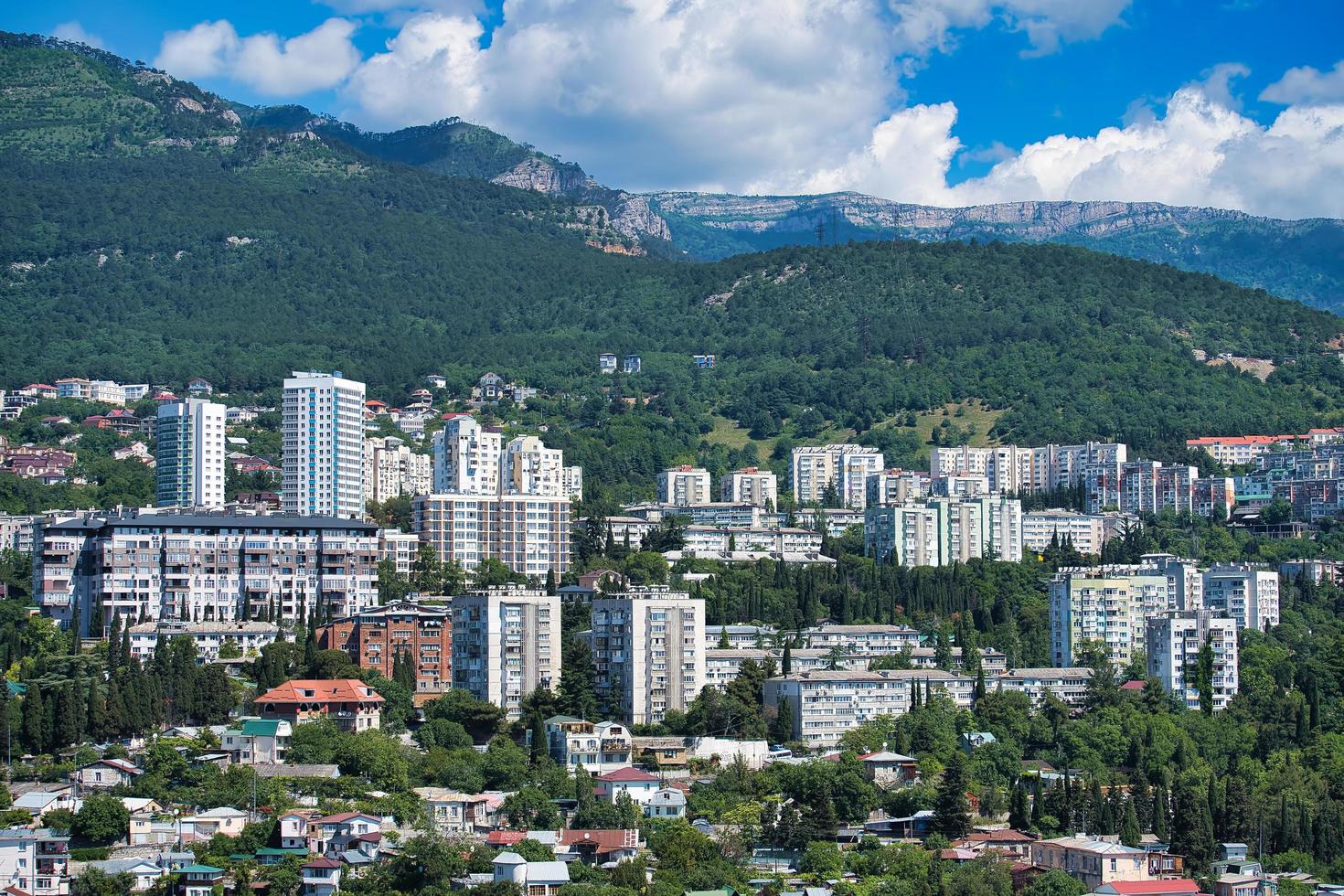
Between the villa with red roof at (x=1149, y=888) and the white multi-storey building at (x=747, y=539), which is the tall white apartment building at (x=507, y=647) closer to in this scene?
the villa with red roof at (x=1149, y=888)

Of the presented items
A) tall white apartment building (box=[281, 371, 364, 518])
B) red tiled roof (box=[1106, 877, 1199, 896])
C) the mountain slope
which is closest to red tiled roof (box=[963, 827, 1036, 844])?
red tiled roof (box=[1106, 877, 1199, 896])

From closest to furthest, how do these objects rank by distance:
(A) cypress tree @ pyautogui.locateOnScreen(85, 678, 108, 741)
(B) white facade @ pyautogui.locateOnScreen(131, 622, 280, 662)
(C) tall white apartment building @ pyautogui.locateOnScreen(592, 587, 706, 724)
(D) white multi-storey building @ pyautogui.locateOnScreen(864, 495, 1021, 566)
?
(A) cypress tree @ pyautogui.locateOnScreen(85, 678, 108, 741) < (C) tall white apartment building @ pyautogui.locateOnScreen(592, 587, 706, 724) < (B) white facade @ pyautogui.locateOnScreen(131, 622, 280, 662) < (D) white multi-storey building @ pyautogui.locateOnScreen(864, 495, 1021, 566)

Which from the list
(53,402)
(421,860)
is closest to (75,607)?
(421,860)

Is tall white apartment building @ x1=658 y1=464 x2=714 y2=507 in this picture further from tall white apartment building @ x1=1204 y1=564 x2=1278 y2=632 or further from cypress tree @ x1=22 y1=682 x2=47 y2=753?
cypress tree @ x1=22 y1=682 x2=47 y2=753

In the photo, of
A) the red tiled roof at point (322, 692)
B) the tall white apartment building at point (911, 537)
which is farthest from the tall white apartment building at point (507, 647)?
the tall white apartment building at point (911, 537)

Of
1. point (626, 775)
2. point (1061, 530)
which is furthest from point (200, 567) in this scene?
point (1061, 530)

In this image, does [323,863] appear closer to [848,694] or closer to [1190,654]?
[848,694]
